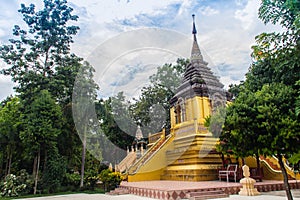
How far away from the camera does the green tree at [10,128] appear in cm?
1288

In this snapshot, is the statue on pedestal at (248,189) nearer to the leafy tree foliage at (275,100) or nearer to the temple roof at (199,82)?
the leafy tree foliage at (275,100)

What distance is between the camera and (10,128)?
1291 centimetres

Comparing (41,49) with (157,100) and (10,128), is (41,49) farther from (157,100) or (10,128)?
(157,100)

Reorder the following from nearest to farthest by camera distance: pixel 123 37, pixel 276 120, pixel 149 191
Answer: pixel 276 120, pixel 149 191, pixel 123 37

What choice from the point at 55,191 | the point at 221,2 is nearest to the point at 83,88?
the point at 55,191

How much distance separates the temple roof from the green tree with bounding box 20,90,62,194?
276 inches

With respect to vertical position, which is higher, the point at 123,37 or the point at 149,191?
the point at 123,37

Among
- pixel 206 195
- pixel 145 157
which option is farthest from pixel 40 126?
pixel 206 195

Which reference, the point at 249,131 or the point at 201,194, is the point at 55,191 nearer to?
the point at 201,194

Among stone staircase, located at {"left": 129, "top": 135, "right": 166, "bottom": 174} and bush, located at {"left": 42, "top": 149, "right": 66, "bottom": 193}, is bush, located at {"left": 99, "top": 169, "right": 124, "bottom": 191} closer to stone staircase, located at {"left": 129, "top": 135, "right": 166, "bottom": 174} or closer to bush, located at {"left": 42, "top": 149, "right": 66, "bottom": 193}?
stone staircase, located at {"left": 129, "top": 135, "right": 166, "bottom": 174}

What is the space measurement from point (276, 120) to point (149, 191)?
4825 mm

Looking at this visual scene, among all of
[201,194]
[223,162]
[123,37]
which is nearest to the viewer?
[201,194]

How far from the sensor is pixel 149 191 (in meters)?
8.47

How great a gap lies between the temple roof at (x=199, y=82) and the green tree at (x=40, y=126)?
23.0 feet
